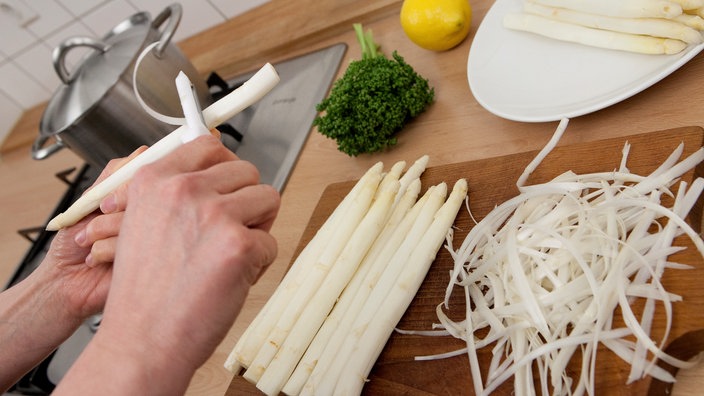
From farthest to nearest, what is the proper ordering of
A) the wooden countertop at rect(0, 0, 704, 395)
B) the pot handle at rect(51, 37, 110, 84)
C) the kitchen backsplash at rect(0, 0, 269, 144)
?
1. the kitchen backsplash at rect(0, 0, 269, 144)
2. the pot handle at rect(51, 37, 110, 84)
3. the wooden countertop at rect(0, 0, 704, 395)

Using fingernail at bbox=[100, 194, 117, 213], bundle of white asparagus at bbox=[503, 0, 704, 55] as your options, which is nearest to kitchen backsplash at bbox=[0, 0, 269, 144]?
bundle of white asparagus at bbox=[503, 0, 704, 55]

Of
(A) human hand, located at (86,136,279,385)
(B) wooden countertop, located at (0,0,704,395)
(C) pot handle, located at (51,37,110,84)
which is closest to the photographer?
(A) human hand, located at (86,136,279,385)

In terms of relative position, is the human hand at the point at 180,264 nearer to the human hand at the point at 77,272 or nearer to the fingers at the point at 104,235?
the fingers at the point at 104,235

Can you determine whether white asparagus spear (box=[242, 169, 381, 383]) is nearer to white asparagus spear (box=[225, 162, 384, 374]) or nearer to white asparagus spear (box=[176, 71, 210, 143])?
white asparagus spear (box=[225, 162, 384, 374])

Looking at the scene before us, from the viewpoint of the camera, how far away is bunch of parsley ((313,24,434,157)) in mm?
1291

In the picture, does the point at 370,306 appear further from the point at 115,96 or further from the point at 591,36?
the point at 115,96

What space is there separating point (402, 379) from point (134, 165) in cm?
57

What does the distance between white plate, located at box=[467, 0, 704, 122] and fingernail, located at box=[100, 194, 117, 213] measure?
0.80 m

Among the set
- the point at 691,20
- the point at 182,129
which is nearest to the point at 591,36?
the point at 691,20

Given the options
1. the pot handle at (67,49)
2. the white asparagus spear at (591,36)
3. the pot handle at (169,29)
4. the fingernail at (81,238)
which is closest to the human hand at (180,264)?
the fingernail at (81,238)

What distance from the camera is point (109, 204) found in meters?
0.81

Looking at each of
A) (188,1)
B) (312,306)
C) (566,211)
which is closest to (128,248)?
(312,306)

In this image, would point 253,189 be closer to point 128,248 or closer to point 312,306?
point 128,248

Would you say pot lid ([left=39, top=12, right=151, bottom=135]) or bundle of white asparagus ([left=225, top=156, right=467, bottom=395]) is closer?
bundle of white asparagus ([left=225, top=156, right=467, bottom=395])
